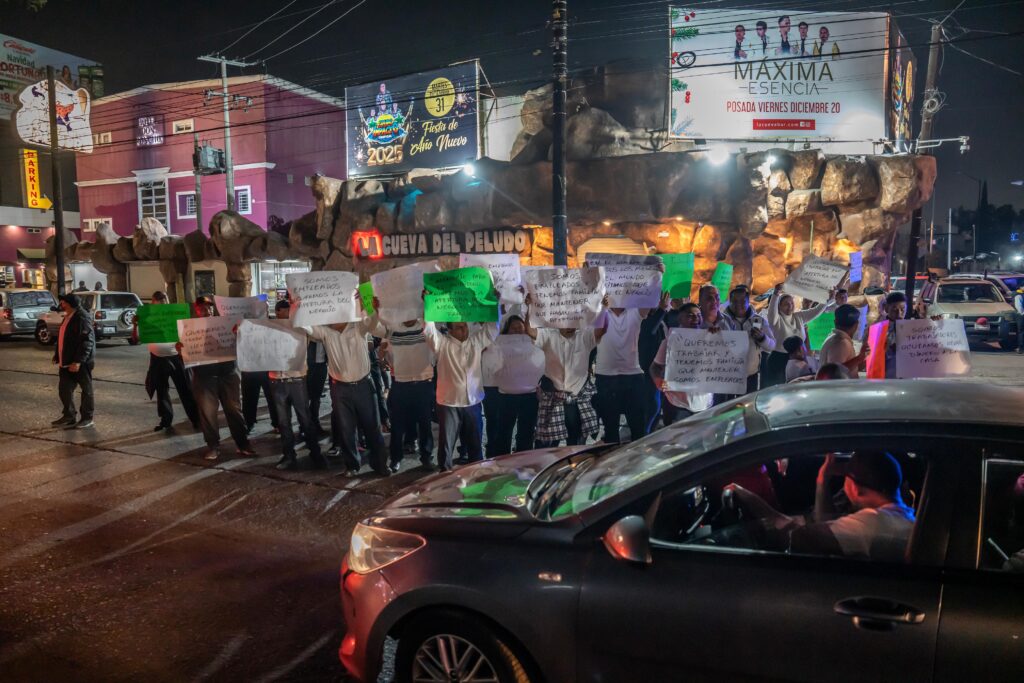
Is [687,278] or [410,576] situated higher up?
[687,278]

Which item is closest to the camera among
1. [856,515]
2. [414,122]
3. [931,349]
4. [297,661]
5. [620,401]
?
[856,515]

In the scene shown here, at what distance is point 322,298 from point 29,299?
68.9 feet

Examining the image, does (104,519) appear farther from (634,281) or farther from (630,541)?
(630,541)

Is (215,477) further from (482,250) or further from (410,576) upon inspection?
(482,250)

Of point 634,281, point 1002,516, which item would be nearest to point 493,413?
point 634,281

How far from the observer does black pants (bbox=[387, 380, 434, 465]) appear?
708cm

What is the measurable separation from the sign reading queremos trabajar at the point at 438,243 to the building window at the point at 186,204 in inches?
640

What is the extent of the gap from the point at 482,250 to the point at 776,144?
30.1ft

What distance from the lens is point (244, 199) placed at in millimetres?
34156

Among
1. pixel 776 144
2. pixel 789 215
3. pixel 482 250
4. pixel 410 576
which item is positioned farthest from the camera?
pixel 482 250

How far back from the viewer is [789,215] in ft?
60.1

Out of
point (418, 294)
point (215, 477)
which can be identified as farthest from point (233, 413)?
point (418, 294)

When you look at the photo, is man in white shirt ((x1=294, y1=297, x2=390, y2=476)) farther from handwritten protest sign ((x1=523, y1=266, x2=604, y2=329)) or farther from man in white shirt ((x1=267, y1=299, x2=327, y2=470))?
handwritten protest sign ((x1=523, y1=266, x2=604, y2=329))

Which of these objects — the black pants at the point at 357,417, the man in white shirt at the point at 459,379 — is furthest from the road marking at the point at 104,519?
the man in white shirt at the point at 459,379
